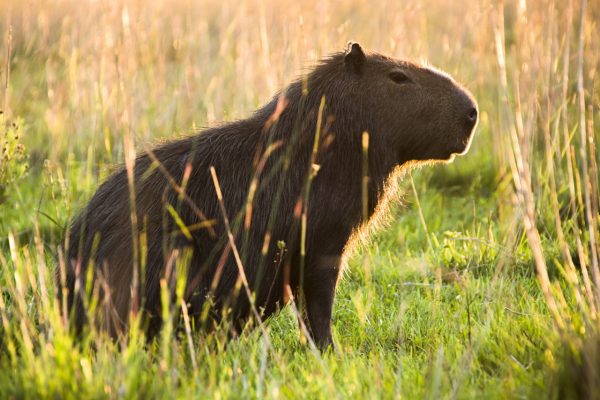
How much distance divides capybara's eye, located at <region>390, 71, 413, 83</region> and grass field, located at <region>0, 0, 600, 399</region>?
1.37 ft

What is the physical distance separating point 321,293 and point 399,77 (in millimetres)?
1015

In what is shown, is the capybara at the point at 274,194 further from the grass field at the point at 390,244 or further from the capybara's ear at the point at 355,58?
the grass field at the point at 390,244

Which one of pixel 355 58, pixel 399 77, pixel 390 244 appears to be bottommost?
pixel 390 244

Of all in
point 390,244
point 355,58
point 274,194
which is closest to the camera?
point 274,194

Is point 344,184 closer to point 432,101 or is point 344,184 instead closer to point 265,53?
point 432,101

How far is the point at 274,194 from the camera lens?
3498 mm

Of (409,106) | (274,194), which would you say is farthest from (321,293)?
(409,106)

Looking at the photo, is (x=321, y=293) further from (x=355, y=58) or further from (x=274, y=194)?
(x=355, y=58)

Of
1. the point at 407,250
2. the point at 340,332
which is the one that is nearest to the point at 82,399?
the point at 340,332

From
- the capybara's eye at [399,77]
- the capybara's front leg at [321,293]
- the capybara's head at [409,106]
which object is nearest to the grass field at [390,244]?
the capybara's front leg at [321,293]

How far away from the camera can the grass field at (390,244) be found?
2.69 m

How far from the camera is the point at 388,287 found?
14.5ft

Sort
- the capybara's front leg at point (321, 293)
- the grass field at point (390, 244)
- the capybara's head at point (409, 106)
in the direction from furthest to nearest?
the capybara's head at point (409, 106), the capybara's front leg at point (321, 293), the grass field at point (390, 244)

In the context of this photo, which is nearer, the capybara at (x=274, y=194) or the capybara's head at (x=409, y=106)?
the capybara at (x=274, y=194)
